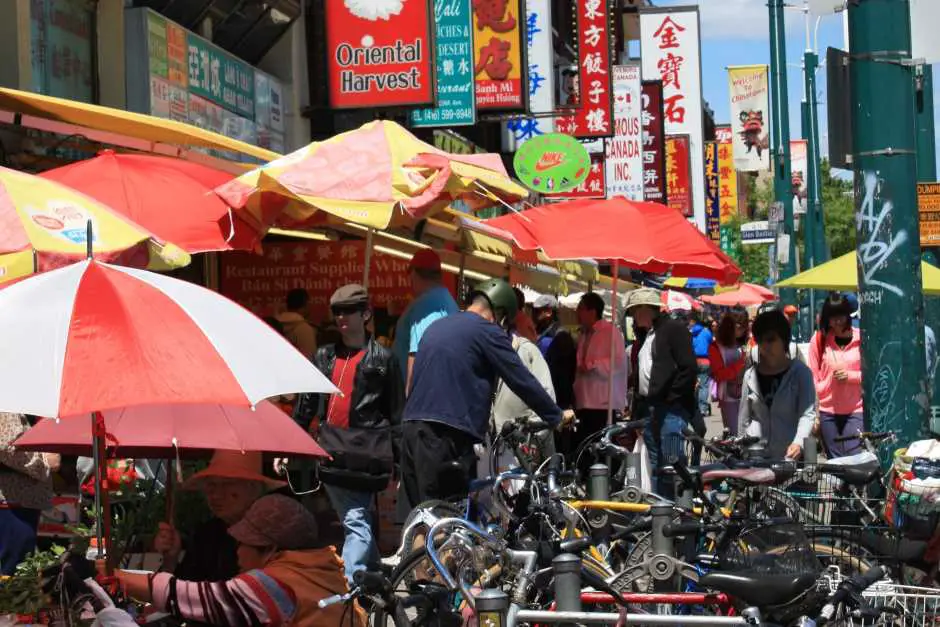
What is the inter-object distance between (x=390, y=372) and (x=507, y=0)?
14.5m

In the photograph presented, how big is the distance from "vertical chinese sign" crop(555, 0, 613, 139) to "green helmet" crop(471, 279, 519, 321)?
60.6ft

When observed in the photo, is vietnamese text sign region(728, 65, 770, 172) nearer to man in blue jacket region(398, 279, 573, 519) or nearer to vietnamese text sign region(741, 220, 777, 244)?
vietnamese text sign region(741, 220, 777, 244)

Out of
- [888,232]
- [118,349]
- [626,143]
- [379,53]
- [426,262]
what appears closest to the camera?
[118,349]

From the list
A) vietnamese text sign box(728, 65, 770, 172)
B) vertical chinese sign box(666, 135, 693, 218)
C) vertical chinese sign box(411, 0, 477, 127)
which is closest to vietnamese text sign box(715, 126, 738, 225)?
vietnamese text sign box(728, 65, 770, 172)

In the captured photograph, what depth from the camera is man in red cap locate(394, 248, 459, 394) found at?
9.61 meters

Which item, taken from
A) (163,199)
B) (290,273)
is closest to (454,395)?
(163,199)

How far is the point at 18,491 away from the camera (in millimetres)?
6742

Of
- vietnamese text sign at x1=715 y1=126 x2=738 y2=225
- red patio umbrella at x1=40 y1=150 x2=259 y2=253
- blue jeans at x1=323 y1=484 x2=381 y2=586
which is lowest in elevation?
blue jeans at x1=323 y1=484 x2=381 y2=586

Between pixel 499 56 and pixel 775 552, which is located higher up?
pixel 499 56

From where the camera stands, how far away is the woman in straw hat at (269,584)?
4746 mm

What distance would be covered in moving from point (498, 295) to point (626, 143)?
77.5 feet

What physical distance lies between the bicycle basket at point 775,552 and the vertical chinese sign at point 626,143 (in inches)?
1041

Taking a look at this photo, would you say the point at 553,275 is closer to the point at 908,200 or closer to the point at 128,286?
the point at 908,200

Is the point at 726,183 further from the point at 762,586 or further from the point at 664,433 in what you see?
the point at 762,586
